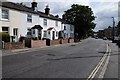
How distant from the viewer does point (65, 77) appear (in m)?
10.7

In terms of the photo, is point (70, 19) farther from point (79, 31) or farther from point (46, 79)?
point (46, 79)

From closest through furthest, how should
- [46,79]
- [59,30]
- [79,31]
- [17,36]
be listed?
[46,79], [17,36], [59,30], [79,31]

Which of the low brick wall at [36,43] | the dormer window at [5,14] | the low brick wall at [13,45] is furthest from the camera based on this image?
the low brick wall at [36,43]

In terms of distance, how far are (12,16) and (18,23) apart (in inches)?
83.0

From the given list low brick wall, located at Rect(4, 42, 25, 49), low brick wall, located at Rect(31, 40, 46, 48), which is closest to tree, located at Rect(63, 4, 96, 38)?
low brick wall, located at Rect(31, 40, 46, 48)

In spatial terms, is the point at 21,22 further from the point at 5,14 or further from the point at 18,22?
the point at 5,14

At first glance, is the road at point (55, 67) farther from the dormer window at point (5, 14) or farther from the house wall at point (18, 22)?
the house wall at point (18, 22)

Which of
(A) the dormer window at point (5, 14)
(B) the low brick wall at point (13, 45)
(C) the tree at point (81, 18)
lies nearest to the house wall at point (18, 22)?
(A) the dormer window at point (5, 14)

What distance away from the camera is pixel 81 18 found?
3374 inches

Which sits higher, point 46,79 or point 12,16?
point 12,16

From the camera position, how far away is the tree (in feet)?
280

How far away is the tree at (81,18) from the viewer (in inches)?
3359

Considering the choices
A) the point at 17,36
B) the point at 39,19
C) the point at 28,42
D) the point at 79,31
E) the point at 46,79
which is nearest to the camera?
the point at 46,79

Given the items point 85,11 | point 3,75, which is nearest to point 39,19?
point 3,75
